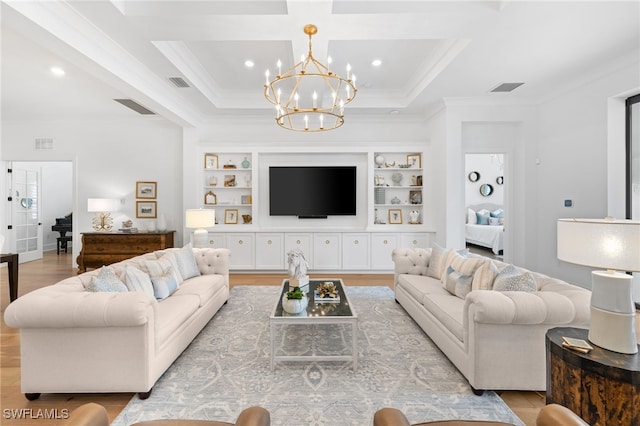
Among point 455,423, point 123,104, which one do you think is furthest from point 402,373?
point 123,104

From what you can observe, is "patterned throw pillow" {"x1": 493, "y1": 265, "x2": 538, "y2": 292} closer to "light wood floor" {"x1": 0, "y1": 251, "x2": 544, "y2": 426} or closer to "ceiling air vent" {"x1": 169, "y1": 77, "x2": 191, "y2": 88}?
"light wood floor" {"x1": 0, "y1": 251, "x2": 544, "y2": 426}

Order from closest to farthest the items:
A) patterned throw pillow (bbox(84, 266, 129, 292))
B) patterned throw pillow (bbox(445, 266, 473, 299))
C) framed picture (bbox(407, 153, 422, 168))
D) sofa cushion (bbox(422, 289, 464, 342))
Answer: patterned throw pillow (bbox(84, 266, 129, 292)) → sofa cushion (bbox(422, 289, 464, 342)) → patterned throw pillow (bbox(445, 266, 473, 299)) → framed picture (bbox(407, 153, 422, 168))

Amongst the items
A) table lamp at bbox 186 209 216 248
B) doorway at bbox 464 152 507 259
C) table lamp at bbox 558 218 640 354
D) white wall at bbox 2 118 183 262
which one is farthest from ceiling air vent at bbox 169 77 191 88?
doorway at bbox 464 152 507 259

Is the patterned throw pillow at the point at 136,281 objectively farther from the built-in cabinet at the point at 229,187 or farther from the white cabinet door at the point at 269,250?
the built-in cabinet at the point at 229,187

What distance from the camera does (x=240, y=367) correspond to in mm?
2457

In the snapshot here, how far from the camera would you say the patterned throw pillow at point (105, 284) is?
220 cm

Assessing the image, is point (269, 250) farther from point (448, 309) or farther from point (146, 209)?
point (448, 309)

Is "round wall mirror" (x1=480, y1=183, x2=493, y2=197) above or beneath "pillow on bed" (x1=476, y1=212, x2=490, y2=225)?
above

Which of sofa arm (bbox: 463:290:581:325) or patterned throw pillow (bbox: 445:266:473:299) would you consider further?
patterned throw pillow (bbox: 445:266:473:299)

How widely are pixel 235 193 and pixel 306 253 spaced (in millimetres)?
1882

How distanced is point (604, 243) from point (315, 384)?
1.90 meters

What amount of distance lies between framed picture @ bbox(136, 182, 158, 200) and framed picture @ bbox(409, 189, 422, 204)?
5049 millimetres

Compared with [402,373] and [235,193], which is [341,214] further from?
[402,373]

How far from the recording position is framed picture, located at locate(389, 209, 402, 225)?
6074 mm
